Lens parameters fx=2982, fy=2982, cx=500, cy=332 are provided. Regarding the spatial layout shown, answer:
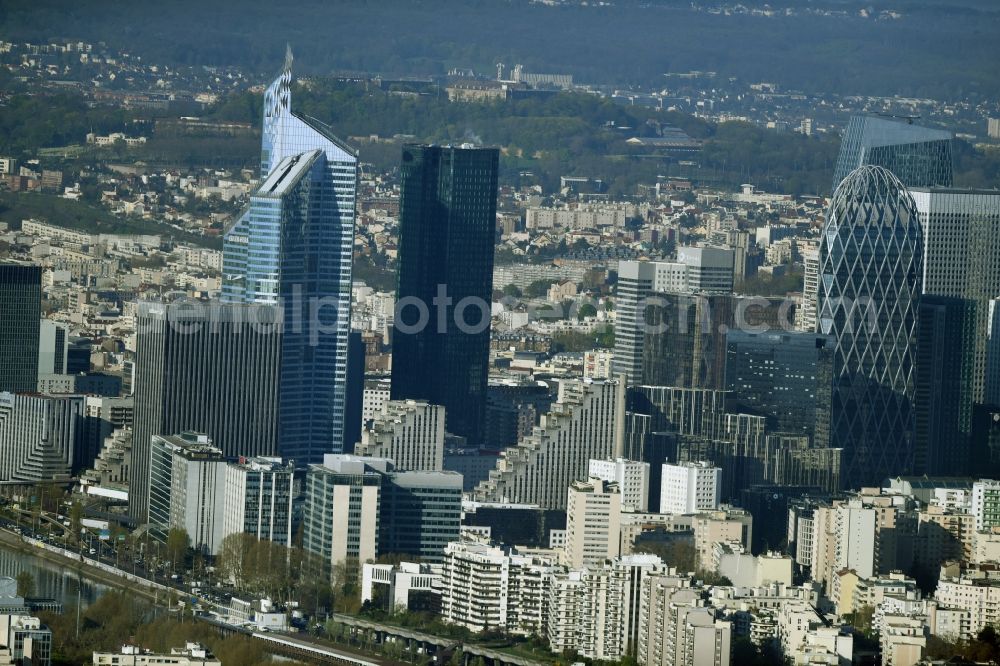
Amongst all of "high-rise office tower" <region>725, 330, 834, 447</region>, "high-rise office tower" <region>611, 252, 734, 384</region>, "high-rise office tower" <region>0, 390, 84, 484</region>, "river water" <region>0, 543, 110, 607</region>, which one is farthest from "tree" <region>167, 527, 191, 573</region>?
"high-rise office tower" <region>611, 252, 734, 384</region>

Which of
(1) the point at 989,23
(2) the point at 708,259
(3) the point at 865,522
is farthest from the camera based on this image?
(1) the point at 989,23

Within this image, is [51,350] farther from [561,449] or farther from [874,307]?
[874,307]

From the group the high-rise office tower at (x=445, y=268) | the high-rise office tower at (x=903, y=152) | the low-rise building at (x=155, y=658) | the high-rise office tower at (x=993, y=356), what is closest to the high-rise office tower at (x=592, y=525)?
the low-rise building at (x=155, y=658)

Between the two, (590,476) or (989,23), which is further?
(989,23)

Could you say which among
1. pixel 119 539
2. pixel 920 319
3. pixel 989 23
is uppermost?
pixel 989 23

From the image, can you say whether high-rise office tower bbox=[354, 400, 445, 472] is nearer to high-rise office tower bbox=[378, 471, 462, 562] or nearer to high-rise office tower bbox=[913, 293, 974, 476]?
high-rise office tower bbox=[378, 471, 462, 562]

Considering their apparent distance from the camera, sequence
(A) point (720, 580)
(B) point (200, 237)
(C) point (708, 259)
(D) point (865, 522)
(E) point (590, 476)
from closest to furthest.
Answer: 1. (A) point (720, 580)
2. (D) point (865, 522)
3. (E) point (590, 476)
4. (C) point (708, 259)
5. (B) point (200, 237)

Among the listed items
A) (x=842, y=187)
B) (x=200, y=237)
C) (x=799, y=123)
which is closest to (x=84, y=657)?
(x=842, y=187)

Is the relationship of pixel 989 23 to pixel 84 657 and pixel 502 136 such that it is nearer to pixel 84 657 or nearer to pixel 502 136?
pixel 502 136
